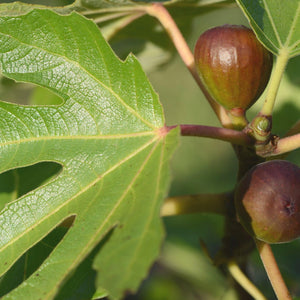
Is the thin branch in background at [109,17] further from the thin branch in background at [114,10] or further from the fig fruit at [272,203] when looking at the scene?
the fig fruit at [272,203]

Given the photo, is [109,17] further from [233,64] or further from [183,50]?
[233,64]

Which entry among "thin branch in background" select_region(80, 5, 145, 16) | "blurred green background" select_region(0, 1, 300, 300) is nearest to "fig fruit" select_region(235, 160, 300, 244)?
"blurred green background" select_region(0, 1, 300, 300)

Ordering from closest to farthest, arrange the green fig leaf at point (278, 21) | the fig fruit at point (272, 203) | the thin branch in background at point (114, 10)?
the fig fruit at point (272, 203)
the green fig leaf at point (278, 21)
the thin branch in background at point (114, 10)

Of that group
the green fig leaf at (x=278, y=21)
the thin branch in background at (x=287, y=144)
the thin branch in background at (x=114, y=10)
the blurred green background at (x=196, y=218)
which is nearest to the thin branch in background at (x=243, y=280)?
the blurred green background at (x=196, y=218)

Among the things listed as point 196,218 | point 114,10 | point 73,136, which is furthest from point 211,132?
point 196,218

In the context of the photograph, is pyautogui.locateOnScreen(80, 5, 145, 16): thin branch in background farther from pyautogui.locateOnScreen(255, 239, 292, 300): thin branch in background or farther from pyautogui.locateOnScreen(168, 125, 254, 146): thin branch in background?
pyautogui.locateOnScreen(255, 239, 292, 300): thin branch in background

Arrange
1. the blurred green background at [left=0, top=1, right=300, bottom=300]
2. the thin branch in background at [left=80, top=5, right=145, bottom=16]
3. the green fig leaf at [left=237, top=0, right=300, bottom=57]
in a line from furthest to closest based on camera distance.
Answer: the blurred green background at [left=0, top=1, right=300, bottom=300] → the thin branch in background at [left=80, top=5, right=145, bottom=16] → the green fig leaf at [left=237, top=0, right=300, bottom=57]
